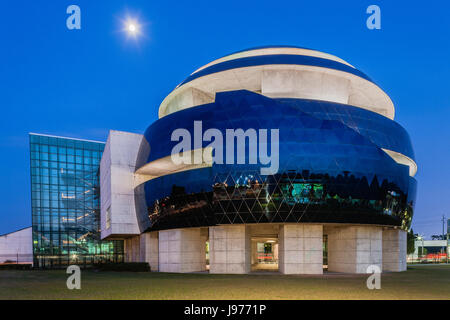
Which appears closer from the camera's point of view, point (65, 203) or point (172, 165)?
point (172, 165)

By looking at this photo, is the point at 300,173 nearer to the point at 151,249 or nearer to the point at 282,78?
the point at 282,78

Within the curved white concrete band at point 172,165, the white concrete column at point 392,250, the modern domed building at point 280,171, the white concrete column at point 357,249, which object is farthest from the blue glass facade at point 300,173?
the white concrete column at point 392,250

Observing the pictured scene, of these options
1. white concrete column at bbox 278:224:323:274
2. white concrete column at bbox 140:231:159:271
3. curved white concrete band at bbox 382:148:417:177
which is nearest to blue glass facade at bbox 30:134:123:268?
white concrete column at bbox 140:231:159:271

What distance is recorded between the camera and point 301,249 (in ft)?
97.7

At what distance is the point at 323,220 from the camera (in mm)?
29312

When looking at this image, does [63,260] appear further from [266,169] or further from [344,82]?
[344,82]

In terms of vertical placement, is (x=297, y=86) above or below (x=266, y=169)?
above

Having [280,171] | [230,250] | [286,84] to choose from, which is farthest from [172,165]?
[286,84]

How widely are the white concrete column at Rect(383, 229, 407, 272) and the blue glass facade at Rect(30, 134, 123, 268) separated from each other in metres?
42.6

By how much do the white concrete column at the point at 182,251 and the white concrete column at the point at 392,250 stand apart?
17.7m

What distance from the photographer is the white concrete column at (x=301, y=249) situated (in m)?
29.6

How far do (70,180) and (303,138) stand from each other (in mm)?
43019

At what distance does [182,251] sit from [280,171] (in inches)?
479
